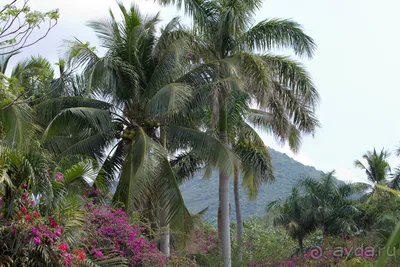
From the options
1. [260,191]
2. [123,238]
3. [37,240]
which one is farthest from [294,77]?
[260,191]

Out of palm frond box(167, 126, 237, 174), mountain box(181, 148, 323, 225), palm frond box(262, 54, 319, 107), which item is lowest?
mountain box(181, 148, 323, 225)

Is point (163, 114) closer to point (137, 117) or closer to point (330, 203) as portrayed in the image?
point (137, 117)

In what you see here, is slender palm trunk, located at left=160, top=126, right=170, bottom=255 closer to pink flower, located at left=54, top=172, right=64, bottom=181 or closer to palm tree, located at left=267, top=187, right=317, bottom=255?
pink flower, located at left=54, top=172, right=64, bottom=181

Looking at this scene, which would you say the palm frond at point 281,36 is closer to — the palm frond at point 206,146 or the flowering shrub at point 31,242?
the palm frond at point 206,146

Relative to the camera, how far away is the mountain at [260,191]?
5488 centimetres

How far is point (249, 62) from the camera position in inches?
650

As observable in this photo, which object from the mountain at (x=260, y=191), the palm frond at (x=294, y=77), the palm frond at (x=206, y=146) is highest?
the palm frond at (x=294, y=77)

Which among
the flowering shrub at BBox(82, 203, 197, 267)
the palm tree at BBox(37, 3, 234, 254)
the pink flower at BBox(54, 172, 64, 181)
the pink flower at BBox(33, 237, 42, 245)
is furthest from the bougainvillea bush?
the palm tree at BBox(37, 3, 234, 254)

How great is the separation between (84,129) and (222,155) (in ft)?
12.9

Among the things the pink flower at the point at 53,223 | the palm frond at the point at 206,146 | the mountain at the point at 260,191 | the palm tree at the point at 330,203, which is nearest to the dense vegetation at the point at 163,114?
the palm frond at the point at 206,146

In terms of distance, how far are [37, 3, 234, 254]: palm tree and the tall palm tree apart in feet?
2.61

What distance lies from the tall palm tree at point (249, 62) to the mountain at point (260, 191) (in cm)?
3309

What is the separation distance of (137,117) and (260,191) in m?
43.3

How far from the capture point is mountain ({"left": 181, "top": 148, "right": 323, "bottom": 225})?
5488cm
